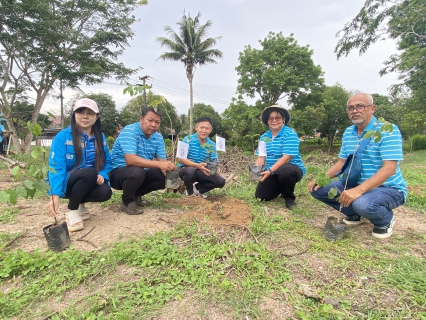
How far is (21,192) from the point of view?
5.14 feet

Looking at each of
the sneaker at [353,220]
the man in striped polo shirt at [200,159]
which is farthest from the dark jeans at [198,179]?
the sneaker at [353,220]

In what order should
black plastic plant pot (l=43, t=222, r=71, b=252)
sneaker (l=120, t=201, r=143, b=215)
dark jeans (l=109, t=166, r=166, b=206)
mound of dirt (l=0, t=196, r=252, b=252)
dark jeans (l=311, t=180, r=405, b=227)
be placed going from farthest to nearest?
1. sneaker (l=120, t=201, r=143, b=215)
2. dark jeans (l=109, t=166, r=166, b=206)
3. mound of dirt (l=0, t=196, r=252, b=252)
4. dark jeans (l=311, t=180, r=405, b=227)
5. black plastic plant pot (l=43, t=222, r=71, b=252)

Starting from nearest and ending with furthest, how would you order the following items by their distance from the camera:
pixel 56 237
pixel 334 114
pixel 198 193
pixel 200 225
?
pixel 56 237
pixel 200 225
pixel 198 193
pixel 334 114

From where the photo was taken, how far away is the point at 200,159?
11.0 ft

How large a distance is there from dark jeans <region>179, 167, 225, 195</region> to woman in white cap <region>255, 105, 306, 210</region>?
60cm

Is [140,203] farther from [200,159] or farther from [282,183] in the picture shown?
[282,183]

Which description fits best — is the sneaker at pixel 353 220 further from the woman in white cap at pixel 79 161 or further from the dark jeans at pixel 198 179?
the woman in white cap at pixel 79 161

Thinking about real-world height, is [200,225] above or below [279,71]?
below

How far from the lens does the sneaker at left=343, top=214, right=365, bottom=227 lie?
242cm

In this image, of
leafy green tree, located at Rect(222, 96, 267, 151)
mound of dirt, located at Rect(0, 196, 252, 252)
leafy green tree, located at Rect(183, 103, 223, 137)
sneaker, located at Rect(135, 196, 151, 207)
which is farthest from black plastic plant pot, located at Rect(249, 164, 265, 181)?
leafy green tree, located at Rect(183, 103, 223, 137)

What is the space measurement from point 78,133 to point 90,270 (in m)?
1.22

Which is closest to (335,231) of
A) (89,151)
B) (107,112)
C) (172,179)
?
(172,179)

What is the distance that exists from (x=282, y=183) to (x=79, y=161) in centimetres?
221

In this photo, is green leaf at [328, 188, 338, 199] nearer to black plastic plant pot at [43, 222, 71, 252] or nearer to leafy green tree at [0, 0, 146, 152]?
black plastic plant pot at [43, 222, 71, 252]
